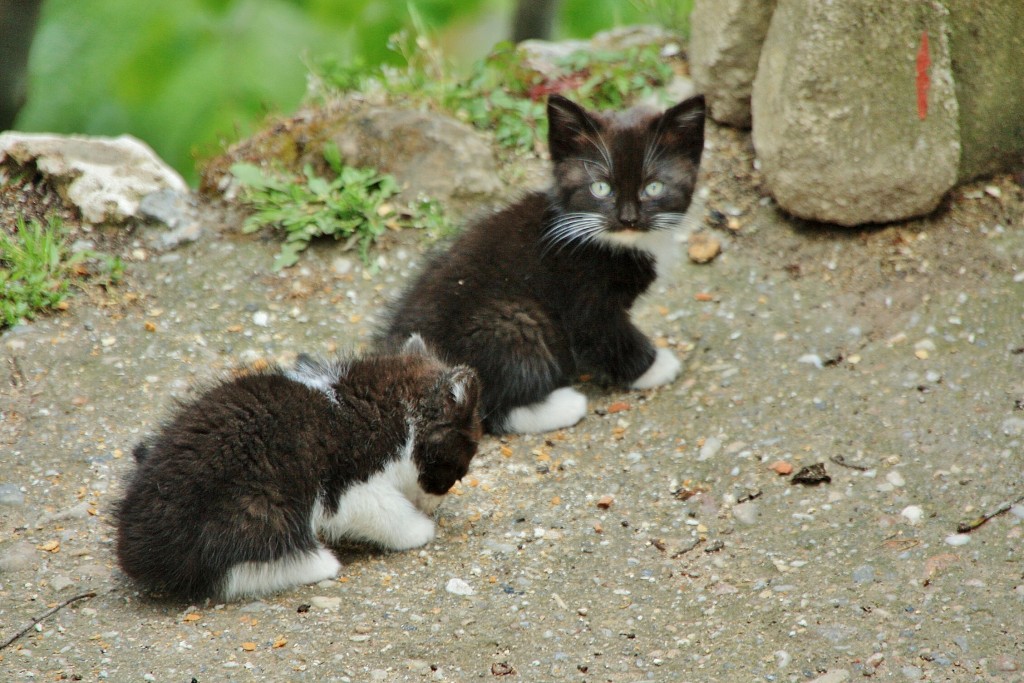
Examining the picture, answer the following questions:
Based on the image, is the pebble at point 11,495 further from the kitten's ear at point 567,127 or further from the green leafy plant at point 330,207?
Answer: the kitten's ear at point 567,127

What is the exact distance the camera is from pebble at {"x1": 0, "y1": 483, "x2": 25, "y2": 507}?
4.32 metres

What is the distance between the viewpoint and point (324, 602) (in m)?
3.77

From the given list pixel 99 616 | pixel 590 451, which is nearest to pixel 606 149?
pixel 590 451

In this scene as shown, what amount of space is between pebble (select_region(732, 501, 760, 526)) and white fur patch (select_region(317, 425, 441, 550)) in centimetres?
130

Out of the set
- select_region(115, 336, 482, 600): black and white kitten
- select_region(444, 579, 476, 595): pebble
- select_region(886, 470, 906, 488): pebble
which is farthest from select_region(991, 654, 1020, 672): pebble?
select_region(115, 336, 482, 600): black and white kitten

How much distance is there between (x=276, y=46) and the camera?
747 cm

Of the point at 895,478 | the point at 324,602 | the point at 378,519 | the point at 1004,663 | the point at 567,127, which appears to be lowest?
the point at 895,478

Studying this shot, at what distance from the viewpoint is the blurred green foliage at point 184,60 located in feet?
23.7

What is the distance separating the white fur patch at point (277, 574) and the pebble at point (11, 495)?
125cm

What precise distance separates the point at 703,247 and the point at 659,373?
114 cm

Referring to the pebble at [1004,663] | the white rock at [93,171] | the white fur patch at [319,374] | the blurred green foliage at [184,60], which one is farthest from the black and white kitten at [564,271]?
the blurred green foliage at [184,60]

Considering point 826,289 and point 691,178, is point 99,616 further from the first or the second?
point 826,289

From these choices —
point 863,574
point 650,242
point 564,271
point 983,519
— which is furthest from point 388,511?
point 983,519

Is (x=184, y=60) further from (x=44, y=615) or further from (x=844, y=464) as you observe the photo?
(x=844, y=464)
